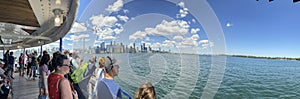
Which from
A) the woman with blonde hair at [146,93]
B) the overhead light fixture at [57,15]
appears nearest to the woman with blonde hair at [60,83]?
the woman with blonde hair at [146,93]

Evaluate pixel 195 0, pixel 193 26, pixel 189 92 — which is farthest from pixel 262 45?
pixel 195 0

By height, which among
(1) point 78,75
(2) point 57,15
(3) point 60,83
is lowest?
(1) point 78,75

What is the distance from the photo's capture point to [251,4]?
30.5 m

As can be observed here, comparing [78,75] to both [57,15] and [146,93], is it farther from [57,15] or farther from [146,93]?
[146,93]

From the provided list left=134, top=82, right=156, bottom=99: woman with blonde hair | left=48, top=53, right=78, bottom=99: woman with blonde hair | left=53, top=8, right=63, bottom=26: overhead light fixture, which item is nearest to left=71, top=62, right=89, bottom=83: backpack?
left=53, top=8, right=63, bottom=26: overhead light fixture

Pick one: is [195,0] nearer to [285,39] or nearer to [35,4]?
[35,4]

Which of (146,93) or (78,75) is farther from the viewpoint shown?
(78,75)

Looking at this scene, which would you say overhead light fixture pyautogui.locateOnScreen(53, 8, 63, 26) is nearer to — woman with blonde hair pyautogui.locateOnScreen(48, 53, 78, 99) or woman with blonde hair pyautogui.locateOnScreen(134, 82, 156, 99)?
woman with blonde hair pyautogui.locateOnScreen(48, 53, 78, 99)

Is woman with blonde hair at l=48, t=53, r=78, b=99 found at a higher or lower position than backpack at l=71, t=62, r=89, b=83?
higher

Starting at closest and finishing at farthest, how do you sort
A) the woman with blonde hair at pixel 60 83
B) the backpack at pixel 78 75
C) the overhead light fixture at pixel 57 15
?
the woman with blonde hair at pixel 60 83 → the overhead light fixture at pixel 57 15 → the backpack at pixel 78 75

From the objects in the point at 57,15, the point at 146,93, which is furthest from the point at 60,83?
the point at 57,15

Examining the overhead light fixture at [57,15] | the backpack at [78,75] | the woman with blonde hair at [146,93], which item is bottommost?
the backpack at [78,75]

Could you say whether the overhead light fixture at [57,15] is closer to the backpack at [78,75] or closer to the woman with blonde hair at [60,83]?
the backpack at [78,75]

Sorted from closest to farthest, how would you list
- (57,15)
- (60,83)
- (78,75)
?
1. (60,83)
2. (57,15)
3. (78,75)
